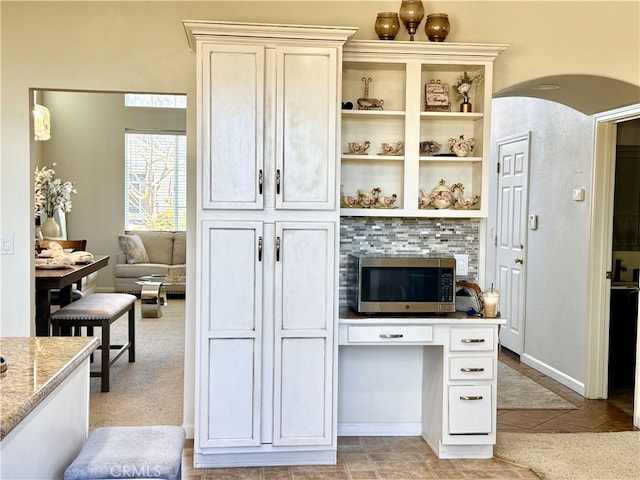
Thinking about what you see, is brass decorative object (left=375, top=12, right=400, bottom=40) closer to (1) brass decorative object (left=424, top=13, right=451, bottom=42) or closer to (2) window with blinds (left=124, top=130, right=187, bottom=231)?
(1) brass decorative object (left=424, top=13, right=451, bottom=42)

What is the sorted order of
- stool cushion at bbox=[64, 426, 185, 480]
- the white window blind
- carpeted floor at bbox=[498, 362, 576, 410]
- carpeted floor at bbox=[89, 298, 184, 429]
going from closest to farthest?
stool cushion at bbox=[64, 426, 185, 480] → carpeted floor at bbox=[89, 298, 184, 429] → carpeted floor at bbox=[498, 362, 576, 410] → the white window blind

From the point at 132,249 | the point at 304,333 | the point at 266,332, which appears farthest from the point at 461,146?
the point at 132,249

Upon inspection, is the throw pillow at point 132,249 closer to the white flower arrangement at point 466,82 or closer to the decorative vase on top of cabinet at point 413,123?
the decorative vase on top of cabinet at point 413,123

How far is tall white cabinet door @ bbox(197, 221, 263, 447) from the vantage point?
3072 millimetres

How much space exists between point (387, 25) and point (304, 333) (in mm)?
1754

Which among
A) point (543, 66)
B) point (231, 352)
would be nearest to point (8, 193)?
point (231, 352)

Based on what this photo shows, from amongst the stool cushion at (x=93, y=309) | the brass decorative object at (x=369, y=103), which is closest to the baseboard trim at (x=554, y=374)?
the brass decorative object at (x=369, y=103)

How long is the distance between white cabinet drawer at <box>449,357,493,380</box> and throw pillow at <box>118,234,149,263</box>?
252 inches

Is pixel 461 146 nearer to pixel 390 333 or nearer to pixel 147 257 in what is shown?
pixel 390 333

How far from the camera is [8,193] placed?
133 inches

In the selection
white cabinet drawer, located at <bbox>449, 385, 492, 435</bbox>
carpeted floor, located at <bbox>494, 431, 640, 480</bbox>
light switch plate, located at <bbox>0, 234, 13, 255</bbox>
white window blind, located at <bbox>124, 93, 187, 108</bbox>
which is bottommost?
carpeted floor, located at <bbox>494, 431, 640, 480</bbox>

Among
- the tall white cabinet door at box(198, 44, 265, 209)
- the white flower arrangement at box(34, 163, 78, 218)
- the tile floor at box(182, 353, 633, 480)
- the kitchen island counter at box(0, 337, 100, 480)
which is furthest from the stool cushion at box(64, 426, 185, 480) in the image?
the white flower arrangement at box(34, 163, 78, 218)

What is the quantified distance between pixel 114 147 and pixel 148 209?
105 centimetres

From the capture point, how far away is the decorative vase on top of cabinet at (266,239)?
3031 mm
